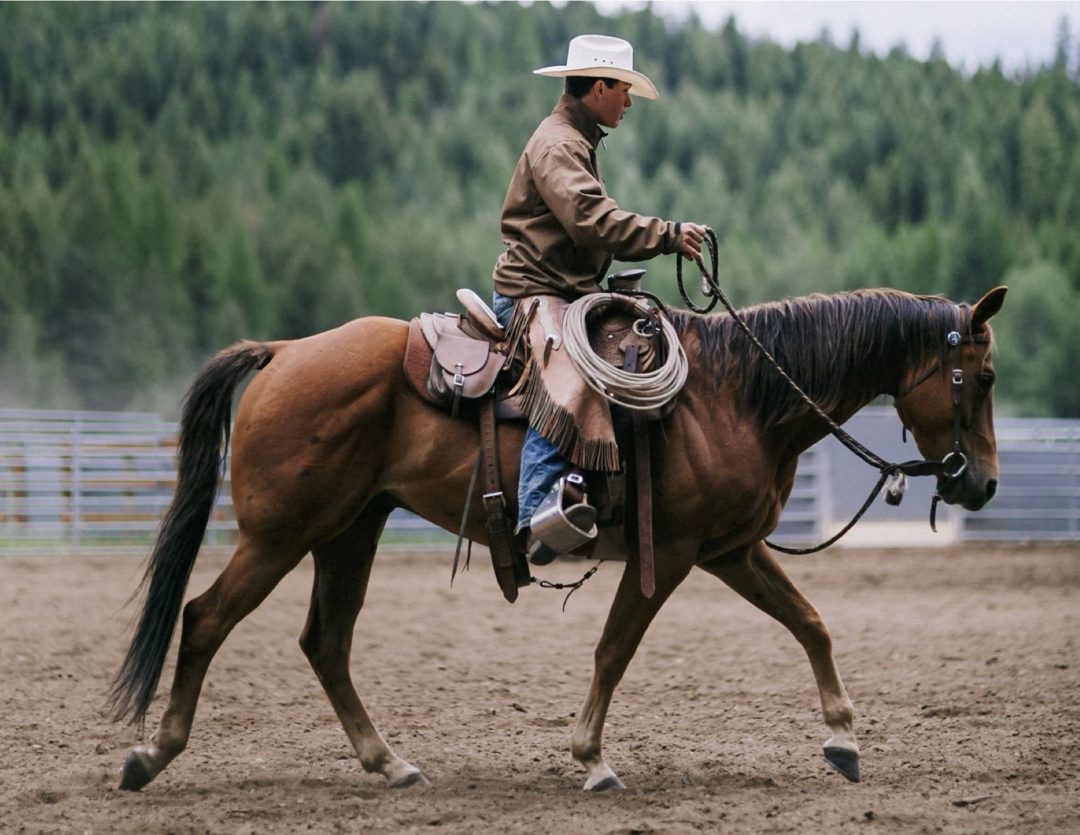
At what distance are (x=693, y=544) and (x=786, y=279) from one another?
51.6m

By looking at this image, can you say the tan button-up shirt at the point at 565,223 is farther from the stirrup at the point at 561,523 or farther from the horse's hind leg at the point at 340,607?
the horse's hind leg at the point at 340,607

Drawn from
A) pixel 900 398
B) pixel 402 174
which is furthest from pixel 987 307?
pixel 402 174

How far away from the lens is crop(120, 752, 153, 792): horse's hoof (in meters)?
4.56

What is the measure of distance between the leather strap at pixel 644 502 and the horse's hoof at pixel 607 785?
0.67 m

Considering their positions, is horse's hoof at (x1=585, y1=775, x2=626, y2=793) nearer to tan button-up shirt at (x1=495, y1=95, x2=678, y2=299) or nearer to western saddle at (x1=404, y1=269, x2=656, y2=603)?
western saddle at (x1=404, y1=269, x2=656, y2=603)

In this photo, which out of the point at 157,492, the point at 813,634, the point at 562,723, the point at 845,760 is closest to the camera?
the point at 845,760

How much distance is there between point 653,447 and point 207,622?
1710 mm

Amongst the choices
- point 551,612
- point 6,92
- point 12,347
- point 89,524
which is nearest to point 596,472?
point 551,612

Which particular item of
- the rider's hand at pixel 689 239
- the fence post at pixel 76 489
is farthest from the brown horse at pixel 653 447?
the fence post at pixel 76 489

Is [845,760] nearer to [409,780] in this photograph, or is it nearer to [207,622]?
[409,780]

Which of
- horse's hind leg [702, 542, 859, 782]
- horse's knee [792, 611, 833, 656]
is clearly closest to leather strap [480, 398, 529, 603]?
horse's hind leg [702, 542, 859, 782]

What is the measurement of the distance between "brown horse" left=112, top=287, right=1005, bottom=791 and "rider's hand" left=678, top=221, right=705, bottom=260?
0.43m

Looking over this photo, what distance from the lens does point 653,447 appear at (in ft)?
15.1

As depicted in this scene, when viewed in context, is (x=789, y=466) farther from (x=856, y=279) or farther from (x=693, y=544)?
(x=856, y=279)
